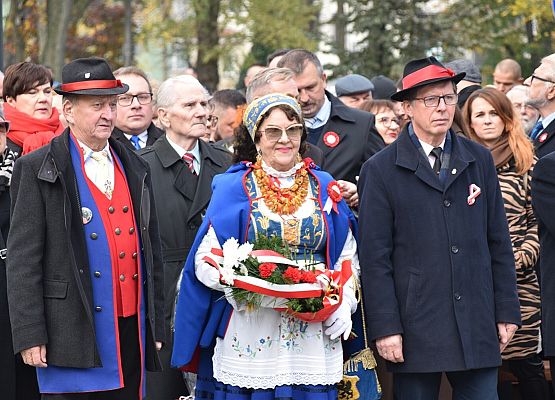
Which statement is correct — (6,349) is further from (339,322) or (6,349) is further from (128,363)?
(339,322)

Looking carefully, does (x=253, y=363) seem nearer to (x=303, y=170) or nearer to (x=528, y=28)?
(x=303, y=170)

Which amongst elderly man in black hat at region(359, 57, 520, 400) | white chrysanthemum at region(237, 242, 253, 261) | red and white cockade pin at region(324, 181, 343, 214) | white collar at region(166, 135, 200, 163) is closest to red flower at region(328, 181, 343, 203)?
red and white cockade pin at region(324, 181, 343, 214)

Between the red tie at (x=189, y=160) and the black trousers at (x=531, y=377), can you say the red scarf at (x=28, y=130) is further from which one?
the black trousers at (x=531, y=377)

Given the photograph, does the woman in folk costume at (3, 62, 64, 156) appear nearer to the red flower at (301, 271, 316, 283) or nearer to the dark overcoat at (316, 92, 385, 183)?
the dark overcoat at (316, 92, 385, 183)

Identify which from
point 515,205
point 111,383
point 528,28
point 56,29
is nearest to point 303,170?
point 111,383

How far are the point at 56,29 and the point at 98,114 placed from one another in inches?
637

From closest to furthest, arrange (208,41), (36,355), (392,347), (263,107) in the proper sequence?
(36,355) → (392,347) → (263,107) → (208,41)

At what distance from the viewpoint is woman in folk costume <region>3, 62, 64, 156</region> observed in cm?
783

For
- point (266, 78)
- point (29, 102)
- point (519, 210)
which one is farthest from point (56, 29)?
point (519, 210)

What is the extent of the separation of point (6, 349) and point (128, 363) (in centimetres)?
106

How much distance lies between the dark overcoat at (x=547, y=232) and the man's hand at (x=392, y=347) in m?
0.85

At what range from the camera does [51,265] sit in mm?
5809

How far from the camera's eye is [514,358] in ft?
26.0

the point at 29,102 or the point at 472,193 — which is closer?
the point at 472,193
